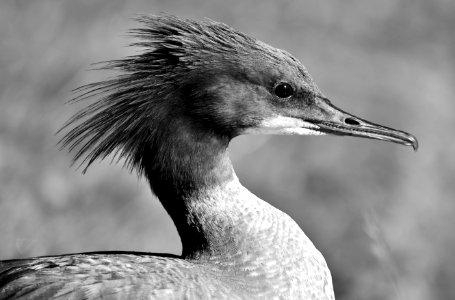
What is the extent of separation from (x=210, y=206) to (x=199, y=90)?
41 cm

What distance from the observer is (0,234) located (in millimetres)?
4898

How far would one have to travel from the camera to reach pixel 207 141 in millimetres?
3484

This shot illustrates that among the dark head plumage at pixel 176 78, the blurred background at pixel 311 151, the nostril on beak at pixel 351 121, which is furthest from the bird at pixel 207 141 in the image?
the blurred background at pixel 311 151

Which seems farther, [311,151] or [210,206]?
[311,151]

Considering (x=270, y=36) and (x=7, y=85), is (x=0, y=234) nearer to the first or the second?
(x=7, y=85)

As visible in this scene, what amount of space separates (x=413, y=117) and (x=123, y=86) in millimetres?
2731

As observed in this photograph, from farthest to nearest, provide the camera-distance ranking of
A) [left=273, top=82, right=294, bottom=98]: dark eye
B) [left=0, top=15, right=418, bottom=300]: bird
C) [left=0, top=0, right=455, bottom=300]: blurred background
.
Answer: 1. [left=0, top=0, right=455, bottom=300]: blurred background
2. [left=273, top=82, right=294, bottom=98]: dark eye
3. [left=0, top=15, right=418, bottom=300]: bird

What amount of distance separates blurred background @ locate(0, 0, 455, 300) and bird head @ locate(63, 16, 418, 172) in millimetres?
1399

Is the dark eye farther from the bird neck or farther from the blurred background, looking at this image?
the blurred background

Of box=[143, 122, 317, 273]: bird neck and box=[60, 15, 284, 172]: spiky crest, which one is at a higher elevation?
box=[60, 15, 284, 172]: spiky crest

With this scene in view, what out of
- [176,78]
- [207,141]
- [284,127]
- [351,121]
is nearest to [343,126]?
[351,121]

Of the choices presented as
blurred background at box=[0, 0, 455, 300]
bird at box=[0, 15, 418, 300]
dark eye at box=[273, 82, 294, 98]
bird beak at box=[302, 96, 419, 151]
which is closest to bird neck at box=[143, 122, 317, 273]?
bird at box=[0, 15, 418, 300]

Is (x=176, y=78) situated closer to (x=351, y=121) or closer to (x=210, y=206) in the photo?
(x=210, y=206)

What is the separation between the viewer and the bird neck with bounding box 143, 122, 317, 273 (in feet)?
11.3
